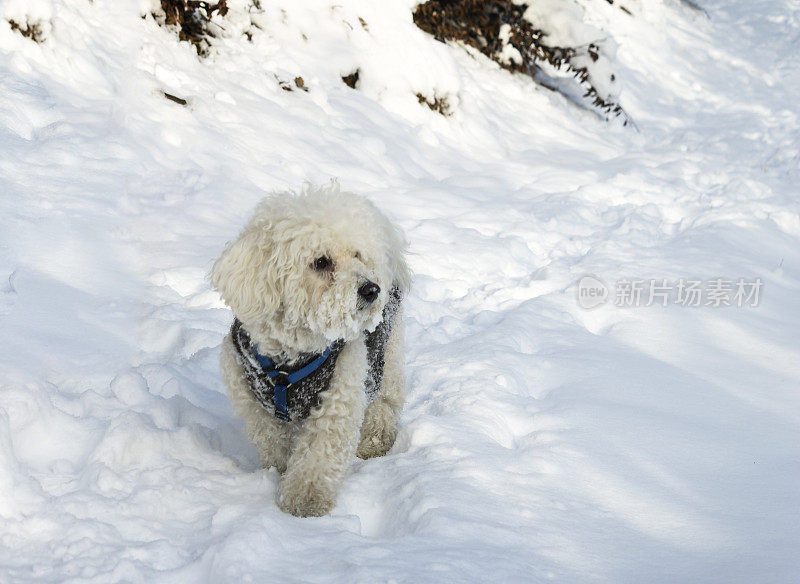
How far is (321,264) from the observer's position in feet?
9.00

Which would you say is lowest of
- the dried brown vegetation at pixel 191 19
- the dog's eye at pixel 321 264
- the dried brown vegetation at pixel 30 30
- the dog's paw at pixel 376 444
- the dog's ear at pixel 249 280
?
the dog's paw at pixel 376 444

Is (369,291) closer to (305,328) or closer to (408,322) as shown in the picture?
(305,328)

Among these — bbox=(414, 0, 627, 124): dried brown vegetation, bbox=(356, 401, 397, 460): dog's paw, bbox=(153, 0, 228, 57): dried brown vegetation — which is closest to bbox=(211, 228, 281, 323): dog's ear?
bbox=(356, 401, 397, 460): dog's paw

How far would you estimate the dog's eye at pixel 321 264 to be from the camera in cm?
273

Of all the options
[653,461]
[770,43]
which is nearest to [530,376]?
[653,461]

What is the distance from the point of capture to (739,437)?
3359 millimetres

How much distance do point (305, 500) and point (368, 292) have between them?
33.5 inches

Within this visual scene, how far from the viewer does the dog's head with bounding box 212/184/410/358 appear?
105 inches

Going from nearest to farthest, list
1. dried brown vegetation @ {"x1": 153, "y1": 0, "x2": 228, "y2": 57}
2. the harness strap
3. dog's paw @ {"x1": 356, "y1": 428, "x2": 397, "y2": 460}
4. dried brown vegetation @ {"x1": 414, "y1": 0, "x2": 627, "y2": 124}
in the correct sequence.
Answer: the harness strap
dog's paw @ {"x1": 356, "y1": 428, "x2": 397, "y2": 460}
dried brown vegetation @ {"x1": 153, "y1": 0, "x2": 228, "y2": 57}
dried brown vegetation @ {"x1": 414, "y1": 0, "x2": 627, "y2": 124}

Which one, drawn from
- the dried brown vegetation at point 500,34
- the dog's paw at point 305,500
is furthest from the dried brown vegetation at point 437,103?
the dog's paw at point 305,500

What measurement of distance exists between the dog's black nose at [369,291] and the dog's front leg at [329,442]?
34 centimetres

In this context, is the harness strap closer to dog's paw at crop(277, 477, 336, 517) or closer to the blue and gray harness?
the blue and gray harness

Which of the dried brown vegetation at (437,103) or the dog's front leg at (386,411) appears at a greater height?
the dried brown vegetation at (437,103)

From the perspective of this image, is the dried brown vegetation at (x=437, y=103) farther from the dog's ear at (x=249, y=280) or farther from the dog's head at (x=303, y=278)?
the dog's ear at (x=249, y=280)
